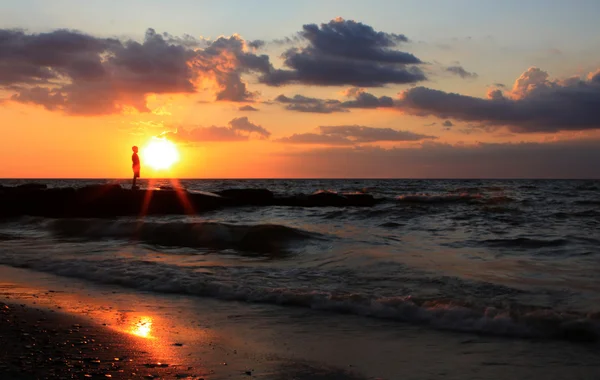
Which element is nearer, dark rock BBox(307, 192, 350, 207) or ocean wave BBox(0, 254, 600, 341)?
ocean wave BBox(0, 254, 600, 341)

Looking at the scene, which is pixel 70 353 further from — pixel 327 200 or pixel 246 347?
pixel 327 200

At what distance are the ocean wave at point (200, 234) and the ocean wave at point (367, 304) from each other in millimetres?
4551

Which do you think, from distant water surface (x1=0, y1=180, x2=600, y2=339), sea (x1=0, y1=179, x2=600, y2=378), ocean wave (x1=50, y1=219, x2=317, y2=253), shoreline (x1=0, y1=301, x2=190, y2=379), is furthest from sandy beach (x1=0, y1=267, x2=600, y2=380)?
ocean wave (x1=50, y1=219, x2=317, y2=253)

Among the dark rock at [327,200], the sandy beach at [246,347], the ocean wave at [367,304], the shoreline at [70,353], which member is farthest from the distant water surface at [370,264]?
the dark rock at [327,200]

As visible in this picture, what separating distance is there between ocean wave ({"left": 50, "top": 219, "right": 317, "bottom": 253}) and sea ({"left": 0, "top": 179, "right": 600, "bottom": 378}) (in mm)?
44

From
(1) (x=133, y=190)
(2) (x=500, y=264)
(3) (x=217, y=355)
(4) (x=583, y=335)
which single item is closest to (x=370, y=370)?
(3) (x=217, y=355)

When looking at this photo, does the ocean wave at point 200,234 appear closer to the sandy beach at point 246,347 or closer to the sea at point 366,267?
the sea at point 366,267

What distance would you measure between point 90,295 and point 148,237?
28.2ft

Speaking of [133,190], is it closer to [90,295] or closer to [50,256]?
[50,256]

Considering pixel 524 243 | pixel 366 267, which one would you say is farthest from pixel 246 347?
pixel 524 243

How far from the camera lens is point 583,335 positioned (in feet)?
20.1

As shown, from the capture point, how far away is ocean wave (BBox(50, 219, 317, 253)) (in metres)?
15.1

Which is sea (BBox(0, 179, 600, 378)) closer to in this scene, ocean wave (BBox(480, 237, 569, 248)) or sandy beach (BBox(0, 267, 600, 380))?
ocean wave (BBox(480, 237, 569, 248))

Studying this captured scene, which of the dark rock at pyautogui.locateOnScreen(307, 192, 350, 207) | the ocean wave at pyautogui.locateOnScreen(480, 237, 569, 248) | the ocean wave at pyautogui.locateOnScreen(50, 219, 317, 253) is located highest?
the dark rock at pyautogui.locateOnScreen(307, 192, 350, 207)
